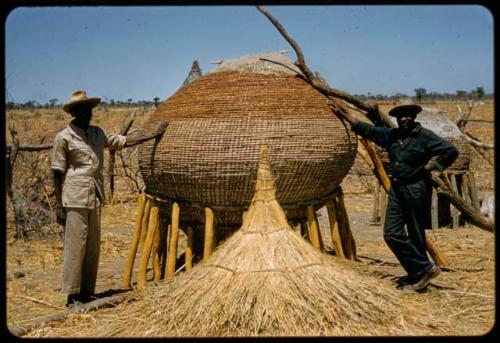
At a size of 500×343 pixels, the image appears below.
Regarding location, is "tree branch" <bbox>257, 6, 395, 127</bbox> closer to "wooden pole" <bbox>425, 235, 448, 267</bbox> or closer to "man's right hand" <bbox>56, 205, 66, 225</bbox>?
"wooden pole" <bbox>425, 235, 448, 267</bbox>

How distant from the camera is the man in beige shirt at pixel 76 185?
5.64m

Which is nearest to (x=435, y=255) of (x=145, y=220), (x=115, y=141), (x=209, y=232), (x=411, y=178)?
(x=411, y=178)

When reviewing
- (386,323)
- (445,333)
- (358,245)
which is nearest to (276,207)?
(386,323)

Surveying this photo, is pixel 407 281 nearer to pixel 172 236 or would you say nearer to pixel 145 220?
pixel 172 236

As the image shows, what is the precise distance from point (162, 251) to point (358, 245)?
139 inches

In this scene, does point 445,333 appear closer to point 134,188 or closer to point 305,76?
point 305,76

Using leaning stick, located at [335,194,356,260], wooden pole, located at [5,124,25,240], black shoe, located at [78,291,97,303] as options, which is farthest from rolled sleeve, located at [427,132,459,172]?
wooden pole, located at [5,124,25,240]

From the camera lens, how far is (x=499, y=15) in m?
4.48

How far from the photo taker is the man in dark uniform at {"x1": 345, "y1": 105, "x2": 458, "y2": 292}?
5.89 meters

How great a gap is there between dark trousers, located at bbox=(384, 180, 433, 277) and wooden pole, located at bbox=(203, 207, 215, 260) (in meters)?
1.83

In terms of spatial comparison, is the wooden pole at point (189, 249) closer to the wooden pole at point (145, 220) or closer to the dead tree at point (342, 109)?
the wooden pole at point (145, 220)

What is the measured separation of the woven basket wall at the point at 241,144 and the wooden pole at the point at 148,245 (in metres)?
0.27

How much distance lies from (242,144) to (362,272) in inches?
73.0

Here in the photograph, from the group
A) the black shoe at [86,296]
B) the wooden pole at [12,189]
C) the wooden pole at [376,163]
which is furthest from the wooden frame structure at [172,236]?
the wooden pole at [12,189]
